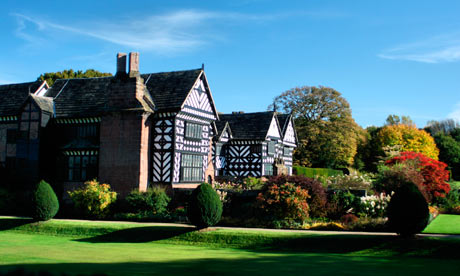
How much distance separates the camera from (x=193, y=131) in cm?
2820

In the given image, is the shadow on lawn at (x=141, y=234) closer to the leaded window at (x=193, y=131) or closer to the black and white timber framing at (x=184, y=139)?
the black and white timber framing at (x=184, y=139)

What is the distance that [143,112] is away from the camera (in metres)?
25.7

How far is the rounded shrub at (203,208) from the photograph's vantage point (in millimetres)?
17047

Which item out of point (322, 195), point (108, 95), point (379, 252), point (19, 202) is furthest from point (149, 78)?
point (379, 252)

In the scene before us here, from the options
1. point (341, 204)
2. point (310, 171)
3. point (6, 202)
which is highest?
point (310, 171)

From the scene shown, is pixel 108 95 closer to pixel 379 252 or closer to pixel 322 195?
pixel 322 195

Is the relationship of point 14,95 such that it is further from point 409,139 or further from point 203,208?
point 409,139

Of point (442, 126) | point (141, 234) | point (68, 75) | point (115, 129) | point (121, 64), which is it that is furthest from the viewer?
point (442, 126)

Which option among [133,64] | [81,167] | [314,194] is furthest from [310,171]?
[314,194]

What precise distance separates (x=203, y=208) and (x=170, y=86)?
42.3 ft

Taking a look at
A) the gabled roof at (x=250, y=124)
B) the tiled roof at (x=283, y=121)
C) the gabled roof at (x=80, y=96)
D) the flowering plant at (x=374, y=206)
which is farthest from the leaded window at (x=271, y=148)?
the flowering plant at (x=374, y=206)

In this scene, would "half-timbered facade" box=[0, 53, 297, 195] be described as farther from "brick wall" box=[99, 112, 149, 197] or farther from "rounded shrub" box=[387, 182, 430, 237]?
"rounded shrub" box=[387, 182, 430, 237]

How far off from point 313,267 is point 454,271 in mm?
3420

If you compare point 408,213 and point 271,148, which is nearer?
point 408,213
